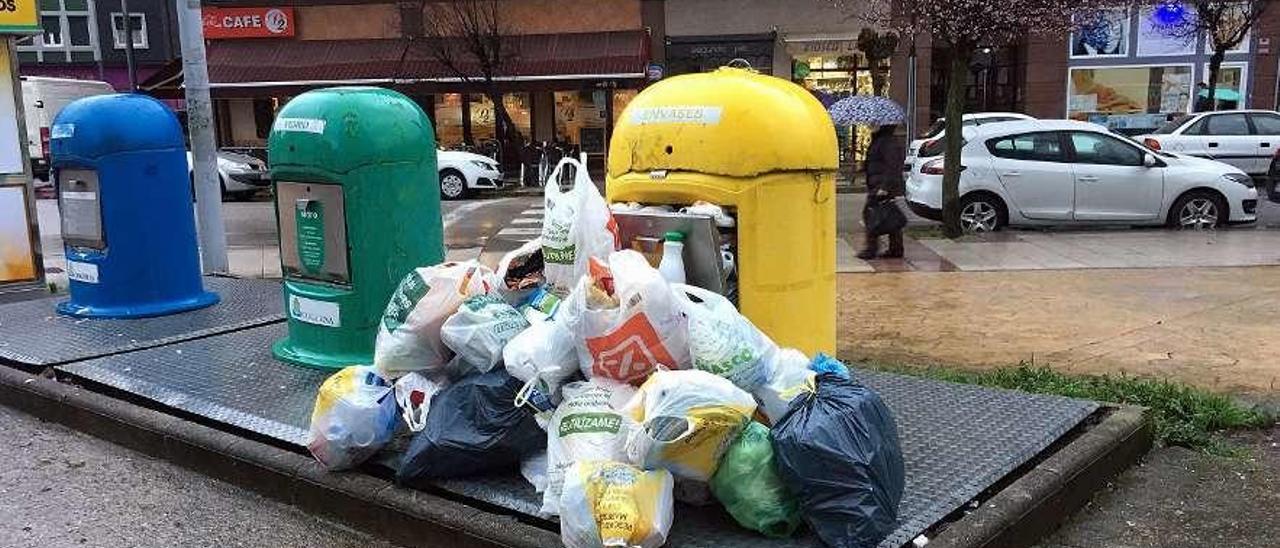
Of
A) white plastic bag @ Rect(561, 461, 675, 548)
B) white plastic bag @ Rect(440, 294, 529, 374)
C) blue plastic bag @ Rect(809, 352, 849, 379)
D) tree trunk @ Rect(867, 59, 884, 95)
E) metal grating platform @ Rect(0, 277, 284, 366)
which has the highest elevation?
tree trunk @ Rect(867, 59, 884, 95)

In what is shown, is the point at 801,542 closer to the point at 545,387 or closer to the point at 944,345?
the point at 545,387

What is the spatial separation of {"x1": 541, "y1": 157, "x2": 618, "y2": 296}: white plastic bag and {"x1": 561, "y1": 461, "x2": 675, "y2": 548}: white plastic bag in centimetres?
102

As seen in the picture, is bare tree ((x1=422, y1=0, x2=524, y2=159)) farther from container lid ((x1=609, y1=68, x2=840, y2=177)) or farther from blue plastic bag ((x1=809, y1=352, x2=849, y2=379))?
blue plastic bag ((x1=809, y1=352, x2=849, y2=379))

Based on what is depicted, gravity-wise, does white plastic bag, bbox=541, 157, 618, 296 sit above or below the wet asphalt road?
above

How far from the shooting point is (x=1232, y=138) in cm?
1698

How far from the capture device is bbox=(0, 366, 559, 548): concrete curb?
348cm

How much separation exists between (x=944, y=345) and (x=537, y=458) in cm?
355

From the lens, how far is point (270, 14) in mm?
26125

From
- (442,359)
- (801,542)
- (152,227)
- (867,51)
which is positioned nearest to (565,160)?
(442,359)

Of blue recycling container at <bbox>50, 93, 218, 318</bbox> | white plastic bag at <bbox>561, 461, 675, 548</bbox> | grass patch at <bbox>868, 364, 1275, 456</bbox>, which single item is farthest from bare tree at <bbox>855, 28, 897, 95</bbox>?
white plastic bag at <bbox>561, 461, 675, 548</bbox>

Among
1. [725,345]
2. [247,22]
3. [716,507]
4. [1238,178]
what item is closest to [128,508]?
[716,507]

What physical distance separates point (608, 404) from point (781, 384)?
1.95 feet

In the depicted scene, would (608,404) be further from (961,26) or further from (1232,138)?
(1232,138)

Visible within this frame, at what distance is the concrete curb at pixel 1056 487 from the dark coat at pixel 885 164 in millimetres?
6212
